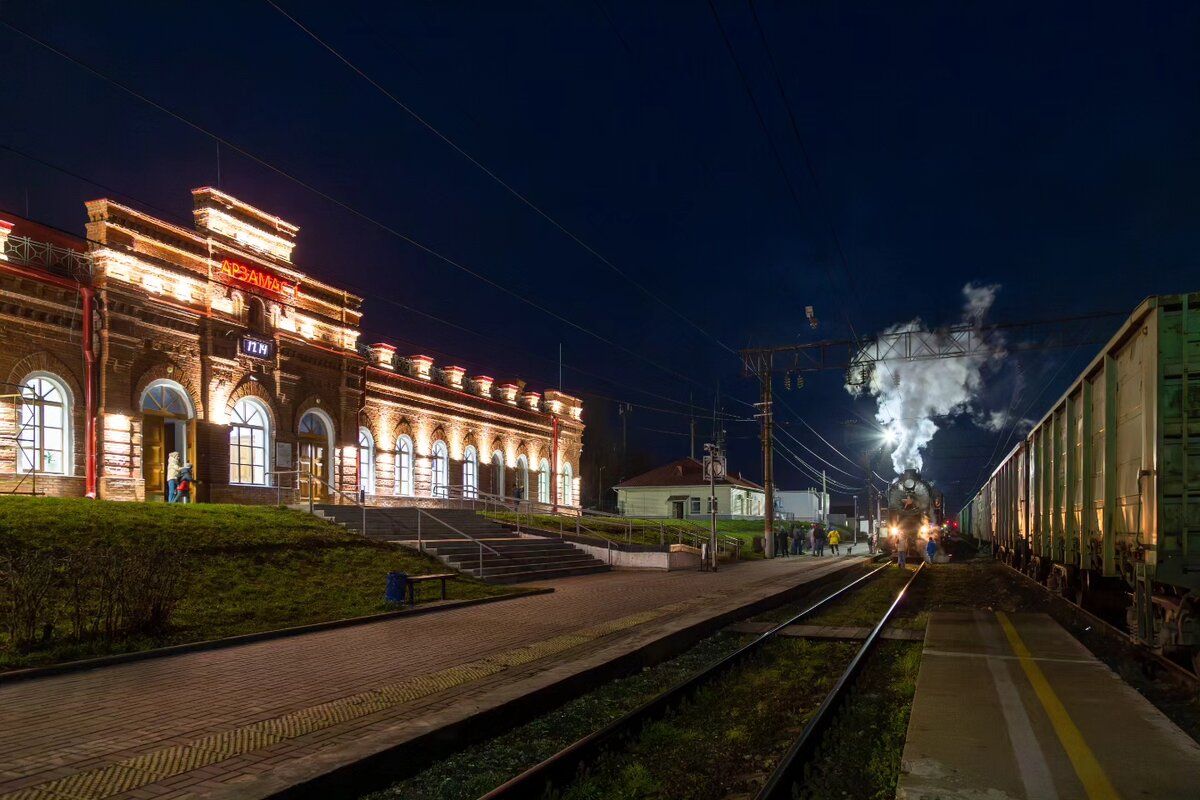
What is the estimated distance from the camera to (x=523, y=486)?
1662 inches

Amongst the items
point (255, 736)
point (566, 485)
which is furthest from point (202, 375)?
point (566, 485)

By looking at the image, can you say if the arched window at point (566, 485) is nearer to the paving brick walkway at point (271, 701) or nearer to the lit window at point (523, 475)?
the lit window at point (523, 475)

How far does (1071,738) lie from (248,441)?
24.6 metres

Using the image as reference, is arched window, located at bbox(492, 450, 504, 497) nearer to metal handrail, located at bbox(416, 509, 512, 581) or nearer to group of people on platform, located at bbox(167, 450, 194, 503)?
metal handrail, located at bbox(416, 509, 512, 581)

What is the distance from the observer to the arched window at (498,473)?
1585 inches

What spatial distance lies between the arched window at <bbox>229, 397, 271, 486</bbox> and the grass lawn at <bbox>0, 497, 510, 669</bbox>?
682 centimetres

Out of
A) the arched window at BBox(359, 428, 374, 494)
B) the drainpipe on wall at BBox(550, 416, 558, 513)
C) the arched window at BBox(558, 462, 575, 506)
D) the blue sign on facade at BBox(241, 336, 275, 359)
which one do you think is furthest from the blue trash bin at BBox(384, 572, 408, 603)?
the arched window at BBox(558, 462, 575, 506)

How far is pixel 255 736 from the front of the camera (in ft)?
21.1

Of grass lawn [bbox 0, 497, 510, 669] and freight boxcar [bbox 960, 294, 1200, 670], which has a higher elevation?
freight boxcar [bbox 960, 294, 1200, 670]

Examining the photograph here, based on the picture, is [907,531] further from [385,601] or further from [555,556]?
[385,601]

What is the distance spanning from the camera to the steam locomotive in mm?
35469

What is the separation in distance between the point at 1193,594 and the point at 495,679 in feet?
21.0

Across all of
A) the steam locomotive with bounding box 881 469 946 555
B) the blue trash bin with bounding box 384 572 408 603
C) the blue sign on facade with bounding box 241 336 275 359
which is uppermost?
the blue sign on facade with bounding box 241 336 275 359

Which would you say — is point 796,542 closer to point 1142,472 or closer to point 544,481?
point 544,481
